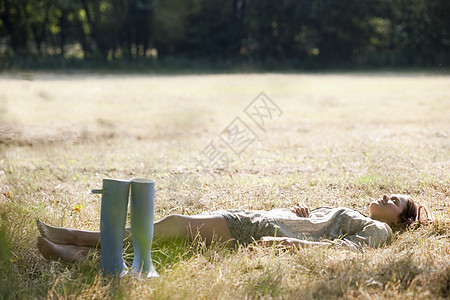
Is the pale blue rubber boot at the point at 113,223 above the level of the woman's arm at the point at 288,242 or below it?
above

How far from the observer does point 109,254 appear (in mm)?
2779

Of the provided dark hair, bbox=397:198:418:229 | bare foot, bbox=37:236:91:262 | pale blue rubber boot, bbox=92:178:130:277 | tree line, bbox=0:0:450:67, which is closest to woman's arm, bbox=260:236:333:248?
dark hair, bbox=397:198:418:229

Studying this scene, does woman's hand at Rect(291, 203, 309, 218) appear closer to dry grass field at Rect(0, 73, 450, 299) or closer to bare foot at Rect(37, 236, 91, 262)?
dry grass field at Rect(0, 73, 450, 299)

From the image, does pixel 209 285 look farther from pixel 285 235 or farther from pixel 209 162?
pixel 209 162

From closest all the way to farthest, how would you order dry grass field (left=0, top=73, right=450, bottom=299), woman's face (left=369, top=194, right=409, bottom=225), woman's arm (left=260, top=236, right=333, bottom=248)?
dry grass field (left=0, top=73, right=450, bottom=299) < woman's arm (left=260, top=236, right=333, bottom=248) < woman's face (left=369, top=194, right=409, bottom=225)

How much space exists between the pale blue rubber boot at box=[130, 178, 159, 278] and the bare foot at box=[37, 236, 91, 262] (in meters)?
0.43

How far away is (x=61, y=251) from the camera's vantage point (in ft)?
9.82

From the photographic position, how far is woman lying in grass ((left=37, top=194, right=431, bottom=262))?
3.11 meters

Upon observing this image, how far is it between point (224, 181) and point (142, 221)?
2.60 meters

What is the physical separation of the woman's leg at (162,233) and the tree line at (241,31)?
27951mm

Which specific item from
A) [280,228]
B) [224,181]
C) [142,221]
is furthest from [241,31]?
[142,221]

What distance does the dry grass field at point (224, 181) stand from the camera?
2695 mm

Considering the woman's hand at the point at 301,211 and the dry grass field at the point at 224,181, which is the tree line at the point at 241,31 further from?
the woman's hand at the point at 301,211

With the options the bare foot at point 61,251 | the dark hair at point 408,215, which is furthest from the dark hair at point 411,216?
the bare foot at point 61,251
